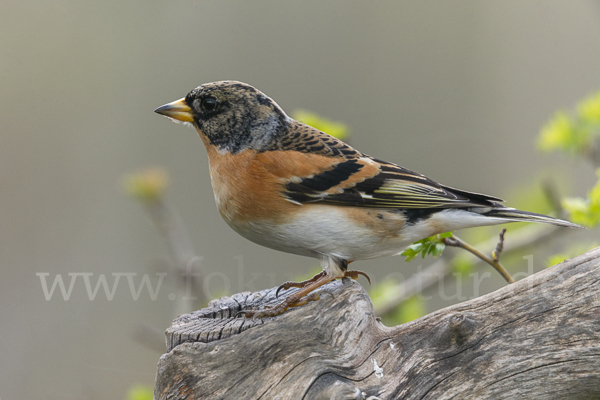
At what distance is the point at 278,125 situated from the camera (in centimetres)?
320

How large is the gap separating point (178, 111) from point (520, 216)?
75.7 inches

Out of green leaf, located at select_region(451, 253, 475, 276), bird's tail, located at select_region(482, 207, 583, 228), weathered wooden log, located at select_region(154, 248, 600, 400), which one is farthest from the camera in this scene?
green leaf, located at select_region(451, 253, 475, 276)

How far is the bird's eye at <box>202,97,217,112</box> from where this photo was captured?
10.2 feet

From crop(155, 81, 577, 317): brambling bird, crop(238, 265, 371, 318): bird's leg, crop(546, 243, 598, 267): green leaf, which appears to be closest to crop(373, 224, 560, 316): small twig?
crop(546, 243, 598, 267): green leaf

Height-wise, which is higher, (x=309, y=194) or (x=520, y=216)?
(x=309, y=194)

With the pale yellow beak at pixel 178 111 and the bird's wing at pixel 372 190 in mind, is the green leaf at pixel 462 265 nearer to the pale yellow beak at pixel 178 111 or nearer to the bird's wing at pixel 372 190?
the bird's wing at pixel 372 190

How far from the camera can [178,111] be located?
3.12m

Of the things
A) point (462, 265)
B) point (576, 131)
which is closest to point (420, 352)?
point (462, 265)

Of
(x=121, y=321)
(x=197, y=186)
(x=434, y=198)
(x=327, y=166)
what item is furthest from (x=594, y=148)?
(x=121, y=321)

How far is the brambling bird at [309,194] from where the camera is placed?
2.75 metres

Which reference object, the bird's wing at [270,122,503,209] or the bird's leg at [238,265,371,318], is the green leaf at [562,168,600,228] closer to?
the bird's wing at [270,122,503,209]

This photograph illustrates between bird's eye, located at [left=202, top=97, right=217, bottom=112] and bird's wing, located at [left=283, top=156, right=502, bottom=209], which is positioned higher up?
bird's eye, located at [left=202, top=97, right=217, bottom=112]

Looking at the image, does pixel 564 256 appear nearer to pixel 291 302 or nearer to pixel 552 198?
pixel 552 198

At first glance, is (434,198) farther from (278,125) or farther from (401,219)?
(278,125)
